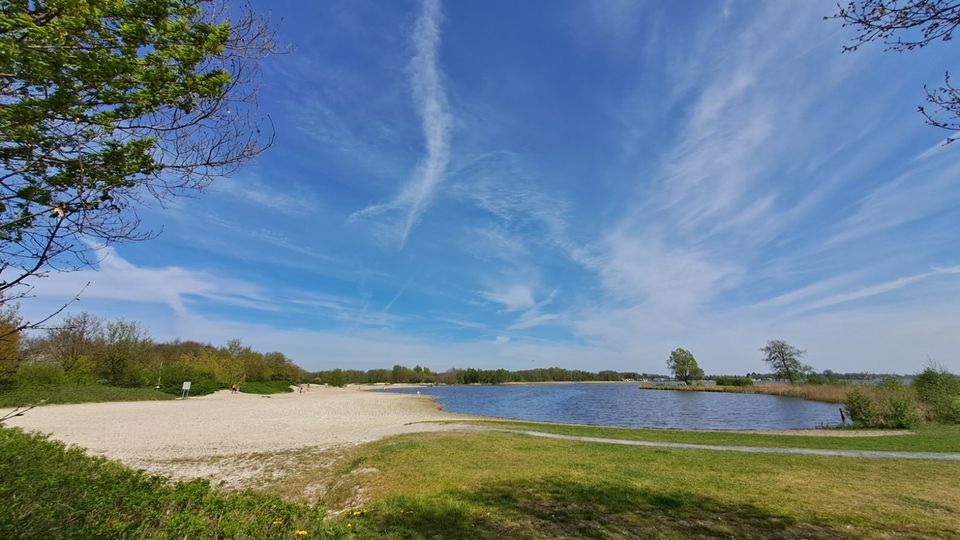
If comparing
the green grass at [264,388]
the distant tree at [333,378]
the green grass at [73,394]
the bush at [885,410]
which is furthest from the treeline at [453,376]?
the bush at [885,410]

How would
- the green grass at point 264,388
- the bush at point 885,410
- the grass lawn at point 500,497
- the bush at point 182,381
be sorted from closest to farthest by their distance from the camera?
the grass lawn at point 500,497 < the bush at point 885,410 < the bush at point 182,381 < the green grass at point 264,388

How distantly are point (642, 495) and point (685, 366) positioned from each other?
10932 cm

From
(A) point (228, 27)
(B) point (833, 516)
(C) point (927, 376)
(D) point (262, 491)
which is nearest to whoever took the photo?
(A) point (228, 27)

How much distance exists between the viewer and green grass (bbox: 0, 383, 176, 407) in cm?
2598

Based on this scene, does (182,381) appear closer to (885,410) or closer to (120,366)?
(120,366)

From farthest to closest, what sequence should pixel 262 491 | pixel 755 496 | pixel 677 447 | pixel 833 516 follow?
pixel 677 447, pixel 262 491, pixel 755 496, pixel 833 516

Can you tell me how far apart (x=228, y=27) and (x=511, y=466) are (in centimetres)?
995

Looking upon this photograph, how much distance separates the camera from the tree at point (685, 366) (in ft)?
336

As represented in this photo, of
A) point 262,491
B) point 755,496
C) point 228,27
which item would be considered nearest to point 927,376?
point 755,496

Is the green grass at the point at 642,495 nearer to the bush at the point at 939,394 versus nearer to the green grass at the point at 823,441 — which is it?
the green grass at the point at 823,441

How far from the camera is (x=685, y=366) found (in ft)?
336

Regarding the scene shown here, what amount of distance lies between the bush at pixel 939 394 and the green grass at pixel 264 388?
221ft

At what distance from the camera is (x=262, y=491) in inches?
350

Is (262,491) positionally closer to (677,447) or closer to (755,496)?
(755,496)
